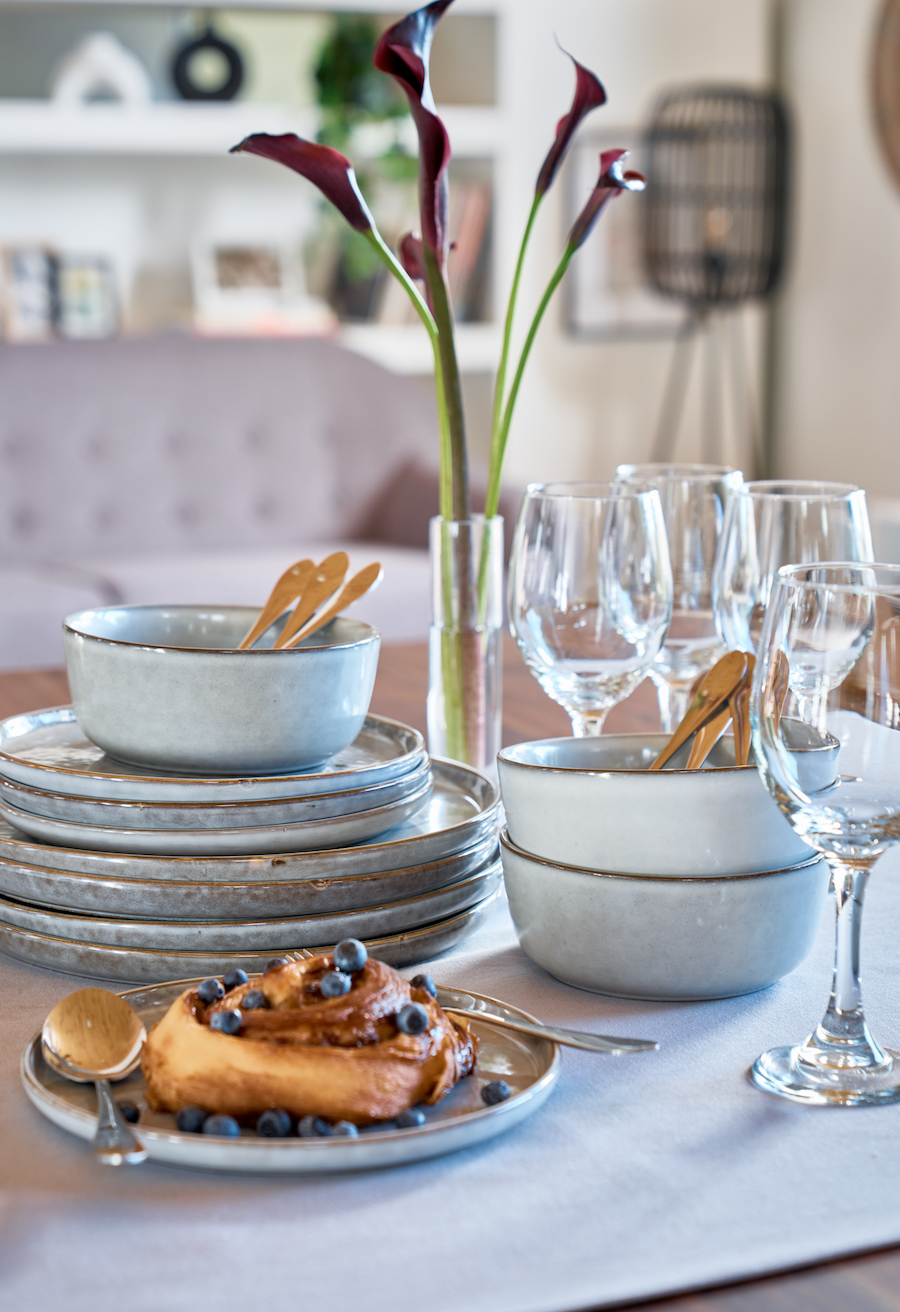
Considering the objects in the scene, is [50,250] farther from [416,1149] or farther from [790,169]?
[416,1149]

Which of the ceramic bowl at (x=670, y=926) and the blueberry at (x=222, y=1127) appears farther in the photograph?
the ceramic bowl at (x=670, y=926)

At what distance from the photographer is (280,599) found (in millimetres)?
833

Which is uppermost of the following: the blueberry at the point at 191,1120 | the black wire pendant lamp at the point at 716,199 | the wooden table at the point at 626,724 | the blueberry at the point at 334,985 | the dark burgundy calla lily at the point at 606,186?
the black wire pendant lamp at the point at 716,199

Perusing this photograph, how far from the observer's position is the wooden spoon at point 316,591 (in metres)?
0.82

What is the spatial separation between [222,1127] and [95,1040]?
0.27 feet

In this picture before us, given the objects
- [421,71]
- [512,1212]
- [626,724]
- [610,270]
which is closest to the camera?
[512,1212]

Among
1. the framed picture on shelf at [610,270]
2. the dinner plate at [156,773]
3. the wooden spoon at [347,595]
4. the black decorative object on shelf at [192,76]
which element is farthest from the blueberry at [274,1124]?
the framed picture on shelf at [610,270]

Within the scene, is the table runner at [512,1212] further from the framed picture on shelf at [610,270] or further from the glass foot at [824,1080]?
the framed picture on shelf at [610,270]

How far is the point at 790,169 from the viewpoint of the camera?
4594mm

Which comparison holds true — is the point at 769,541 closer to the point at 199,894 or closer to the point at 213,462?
the point at 199,894

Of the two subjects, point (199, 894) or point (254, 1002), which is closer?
point (254, 1002)

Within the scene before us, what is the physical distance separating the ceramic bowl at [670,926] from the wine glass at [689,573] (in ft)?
1.00

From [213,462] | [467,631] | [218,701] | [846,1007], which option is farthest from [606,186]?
[213,462]

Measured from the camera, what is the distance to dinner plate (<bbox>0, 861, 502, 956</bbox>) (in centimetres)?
66
